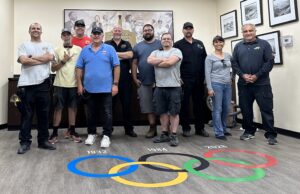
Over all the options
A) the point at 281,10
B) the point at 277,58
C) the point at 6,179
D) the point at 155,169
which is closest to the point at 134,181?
the point at 155,169

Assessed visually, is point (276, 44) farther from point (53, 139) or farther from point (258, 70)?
point (53, 139)

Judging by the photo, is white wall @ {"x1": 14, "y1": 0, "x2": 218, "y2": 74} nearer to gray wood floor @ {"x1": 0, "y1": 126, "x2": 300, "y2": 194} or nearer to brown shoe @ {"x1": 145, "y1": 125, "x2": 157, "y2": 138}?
gray wood floor @ {"x1": 0, "y1": 126, "x2": 300, "y2": 194}

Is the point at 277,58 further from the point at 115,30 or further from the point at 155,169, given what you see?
the point at 155,169

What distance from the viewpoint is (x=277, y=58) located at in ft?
13.2

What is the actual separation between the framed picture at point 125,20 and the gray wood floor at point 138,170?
8.21 ft

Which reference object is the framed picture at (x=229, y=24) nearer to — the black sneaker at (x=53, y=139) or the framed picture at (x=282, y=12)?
the framed picture at (x=282, y=12)

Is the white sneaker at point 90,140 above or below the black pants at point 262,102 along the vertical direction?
below

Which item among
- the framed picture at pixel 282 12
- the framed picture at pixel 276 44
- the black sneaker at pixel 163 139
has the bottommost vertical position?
the black sneaker at pixel 163 139

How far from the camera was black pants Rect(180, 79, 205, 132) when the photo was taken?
3.73m

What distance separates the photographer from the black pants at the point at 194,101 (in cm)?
373

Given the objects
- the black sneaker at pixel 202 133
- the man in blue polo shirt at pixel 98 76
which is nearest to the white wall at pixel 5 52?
the man in blue polo shirt at pixel 98 76

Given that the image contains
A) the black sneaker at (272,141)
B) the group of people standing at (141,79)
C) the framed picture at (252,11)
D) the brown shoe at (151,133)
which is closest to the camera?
the group of people standing at (141,79)

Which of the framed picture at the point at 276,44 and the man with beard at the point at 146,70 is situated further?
the framed picture at the point at 276,44

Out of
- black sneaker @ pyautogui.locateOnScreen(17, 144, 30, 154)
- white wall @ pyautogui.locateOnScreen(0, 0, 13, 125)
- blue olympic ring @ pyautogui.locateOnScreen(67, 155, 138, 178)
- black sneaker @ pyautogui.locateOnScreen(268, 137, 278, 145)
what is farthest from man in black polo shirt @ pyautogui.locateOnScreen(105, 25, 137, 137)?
white wall @ pyautogui.locateOnScreen(0, 0, 13, 125)
